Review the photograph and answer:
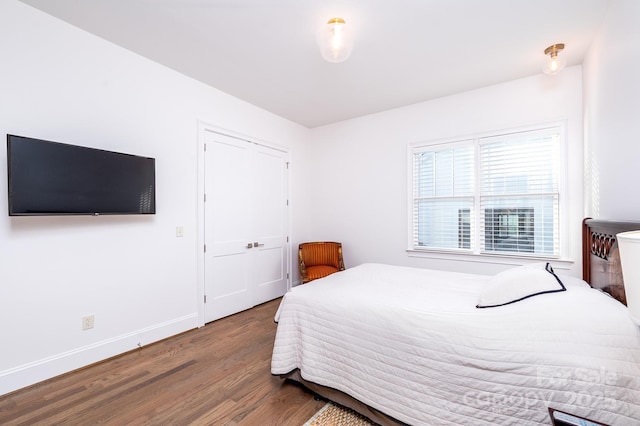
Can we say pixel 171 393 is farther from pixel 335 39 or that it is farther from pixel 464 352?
pixel 335 39

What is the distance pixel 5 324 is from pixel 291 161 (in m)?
3.47

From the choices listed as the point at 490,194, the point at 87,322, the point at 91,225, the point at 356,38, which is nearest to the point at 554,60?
the point at 490,194

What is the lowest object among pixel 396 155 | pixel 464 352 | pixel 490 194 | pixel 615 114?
pixel 464 352

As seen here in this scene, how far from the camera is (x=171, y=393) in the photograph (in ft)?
6.58

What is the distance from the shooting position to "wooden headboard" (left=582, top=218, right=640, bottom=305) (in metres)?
1.48

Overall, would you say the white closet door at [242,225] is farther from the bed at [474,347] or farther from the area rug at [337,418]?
the area rug at [337,418]

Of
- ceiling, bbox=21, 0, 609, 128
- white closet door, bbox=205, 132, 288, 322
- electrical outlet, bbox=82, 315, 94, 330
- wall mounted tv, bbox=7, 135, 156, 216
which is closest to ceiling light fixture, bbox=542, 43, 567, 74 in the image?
ceiling, bbox=21, 0, 609, 128

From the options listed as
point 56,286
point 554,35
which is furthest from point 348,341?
point 554,35

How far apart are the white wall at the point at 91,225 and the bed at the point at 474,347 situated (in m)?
1.55

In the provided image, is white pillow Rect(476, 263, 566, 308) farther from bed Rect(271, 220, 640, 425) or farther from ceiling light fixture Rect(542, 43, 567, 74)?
ceiling light fixture Rect(542, 43, 567, 74)

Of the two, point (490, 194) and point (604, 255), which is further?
point (490, 194)

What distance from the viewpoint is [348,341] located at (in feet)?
5.80

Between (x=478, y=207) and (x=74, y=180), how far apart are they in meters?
4.05

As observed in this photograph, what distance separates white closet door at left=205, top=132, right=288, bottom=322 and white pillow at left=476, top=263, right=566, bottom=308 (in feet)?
9.21
